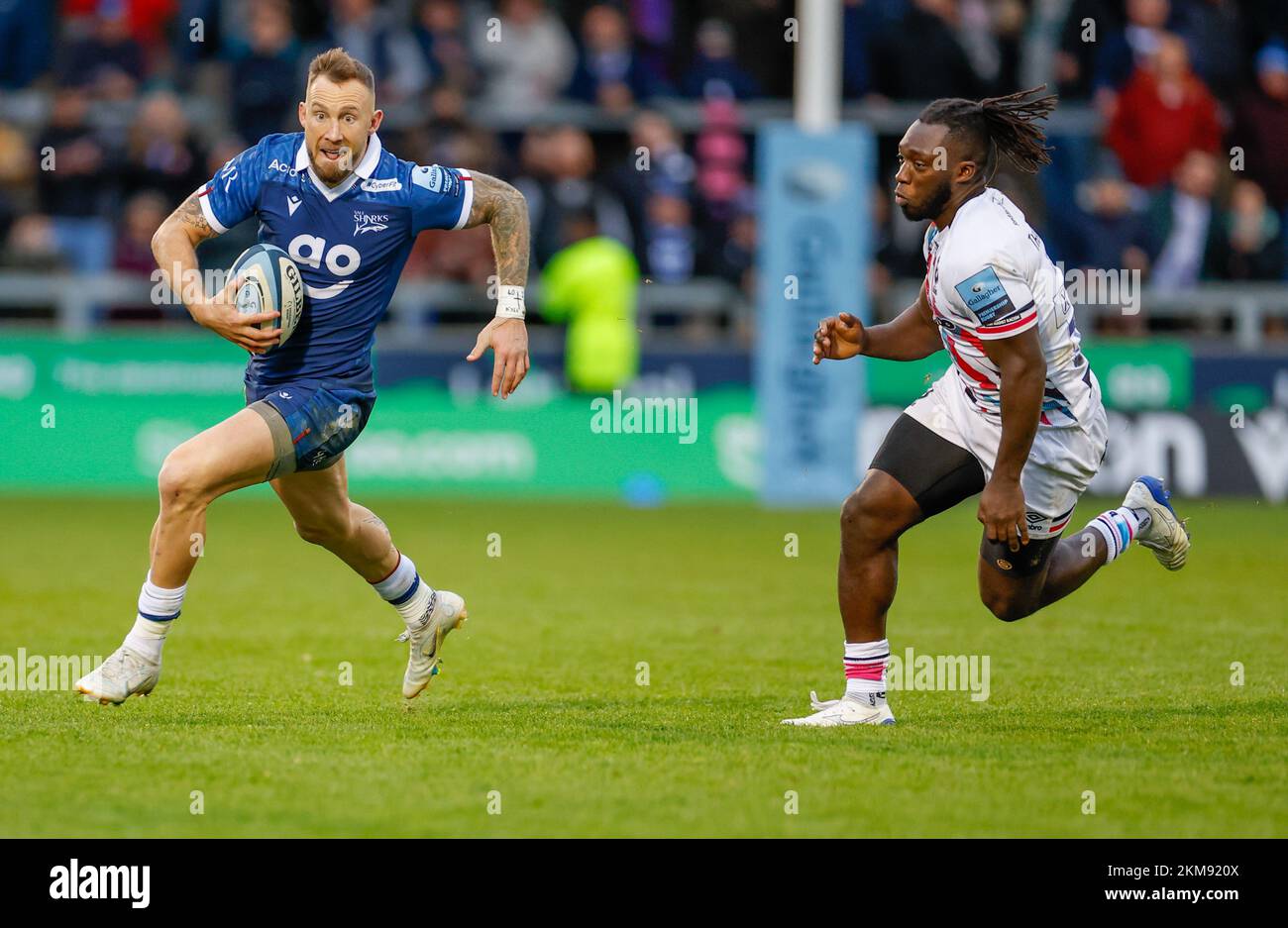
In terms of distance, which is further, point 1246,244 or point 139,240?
point 1246,244

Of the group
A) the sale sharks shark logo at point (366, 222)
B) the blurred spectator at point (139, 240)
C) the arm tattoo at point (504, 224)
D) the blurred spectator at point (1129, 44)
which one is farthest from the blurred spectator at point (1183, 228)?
the sale sharks shark logo at point (366, 222)

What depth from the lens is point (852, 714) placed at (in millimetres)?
7262

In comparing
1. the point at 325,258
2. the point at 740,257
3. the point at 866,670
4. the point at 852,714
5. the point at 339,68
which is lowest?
the point at 852,714

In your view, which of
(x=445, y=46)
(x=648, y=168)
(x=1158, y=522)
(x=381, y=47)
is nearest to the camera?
(x=1158, y=522)

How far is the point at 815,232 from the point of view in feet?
55.7

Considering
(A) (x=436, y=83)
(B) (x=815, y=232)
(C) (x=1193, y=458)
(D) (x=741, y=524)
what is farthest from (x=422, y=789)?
(A) (x=436, y=83)

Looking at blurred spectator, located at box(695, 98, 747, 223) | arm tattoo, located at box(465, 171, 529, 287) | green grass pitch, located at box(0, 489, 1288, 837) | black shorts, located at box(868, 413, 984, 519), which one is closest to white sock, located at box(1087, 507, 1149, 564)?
green grass pitch, located at box(0, 489, 1288, 837)

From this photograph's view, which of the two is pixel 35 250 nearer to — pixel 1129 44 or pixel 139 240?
pixel 139 240

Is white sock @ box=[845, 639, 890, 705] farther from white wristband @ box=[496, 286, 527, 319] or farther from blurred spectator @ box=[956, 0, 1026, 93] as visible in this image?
blurred spectator @ box=[956, 0, 1026, 93]

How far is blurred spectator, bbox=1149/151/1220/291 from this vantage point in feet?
63.5

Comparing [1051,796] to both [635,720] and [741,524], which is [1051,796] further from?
[741,524]

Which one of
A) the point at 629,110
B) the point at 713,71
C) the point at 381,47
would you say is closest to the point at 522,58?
the point at 629,110

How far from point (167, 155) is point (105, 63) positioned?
1.74m

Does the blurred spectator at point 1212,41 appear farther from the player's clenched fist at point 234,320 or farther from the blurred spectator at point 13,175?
the player's clenched fist at point 234,320
